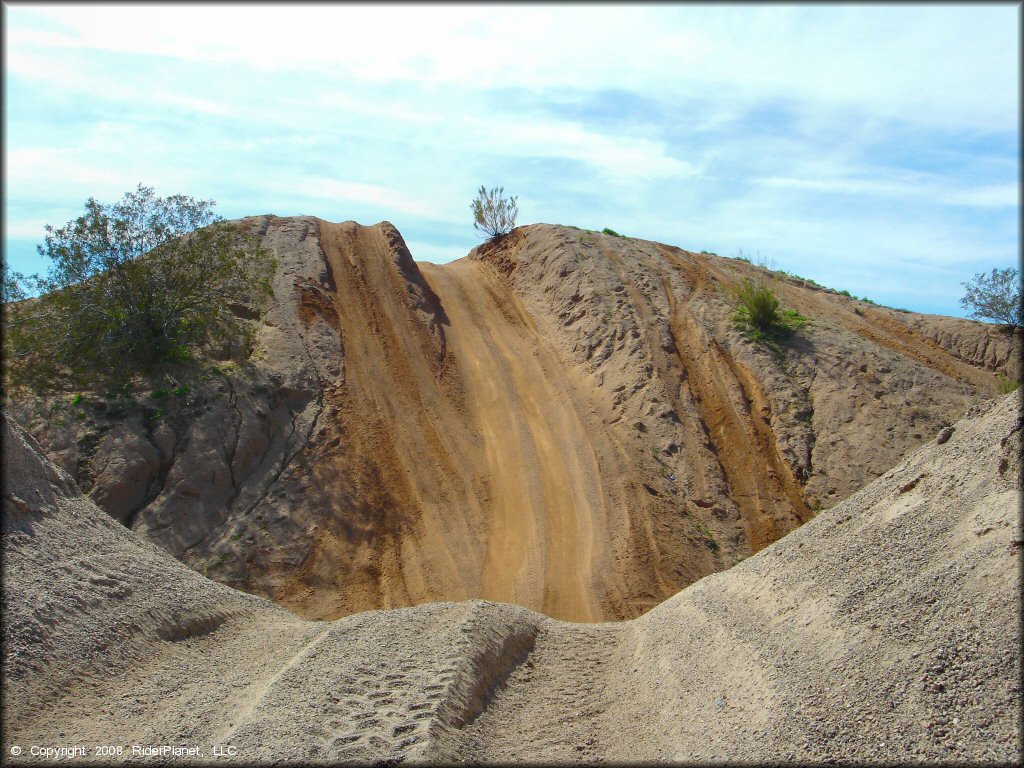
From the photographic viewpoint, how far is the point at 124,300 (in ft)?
44.9

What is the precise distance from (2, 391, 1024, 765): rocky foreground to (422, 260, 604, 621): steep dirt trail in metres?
3.22

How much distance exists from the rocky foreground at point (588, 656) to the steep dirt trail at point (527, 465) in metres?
3.22

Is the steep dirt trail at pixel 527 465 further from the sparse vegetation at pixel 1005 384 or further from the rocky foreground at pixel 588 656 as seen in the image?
the sparse vegetation at pixel 1005 384

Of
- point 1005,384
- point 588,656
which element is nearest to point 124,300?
point 588,656

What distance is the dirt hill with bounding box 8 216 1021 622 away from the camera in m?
11.8

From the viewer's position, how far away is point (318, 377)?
15.2 metres

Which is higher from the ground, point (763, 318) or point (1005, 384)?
point (763, 318)

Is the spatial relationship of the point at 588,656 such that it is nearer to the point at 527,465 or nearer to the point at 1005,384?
the point at 527,465

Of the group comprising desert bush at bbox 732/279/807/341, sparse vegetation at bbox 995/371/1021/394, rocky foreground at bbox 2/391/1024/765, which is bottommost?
rocky foreground at bbox 2/391/1024/765

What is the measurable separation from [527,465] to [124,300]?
7.80 m

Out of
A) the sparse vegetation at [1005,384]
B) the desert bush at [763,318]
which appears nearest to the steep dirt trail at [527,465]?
the desert bush at [763,318]

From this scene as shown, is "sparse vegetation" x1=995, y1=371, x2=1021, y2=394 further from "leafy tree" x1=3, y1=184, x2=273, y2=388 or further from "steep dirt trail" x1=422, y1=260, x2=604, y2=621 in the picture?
"leafy tree" x1=3, y1=184, x2=273, y2=388

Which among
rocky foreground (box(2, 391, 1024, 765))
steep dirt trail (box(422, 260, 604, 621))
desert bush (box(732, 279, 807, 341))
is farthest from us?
desert bush (box(732, 279, 807, 341))

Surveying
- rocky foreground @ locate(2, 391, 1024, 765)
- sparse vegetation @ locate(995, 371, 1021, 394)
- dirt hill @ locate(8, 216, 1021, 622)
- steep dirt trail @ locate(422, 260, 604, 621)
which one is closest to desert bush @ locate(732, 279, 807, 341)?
dirt hill @ locate(8, 216, 1021, 622)
